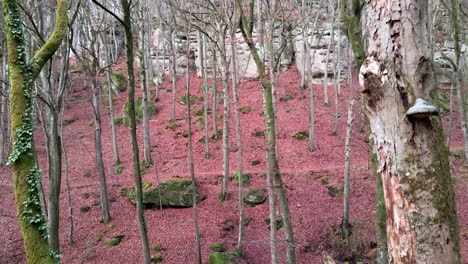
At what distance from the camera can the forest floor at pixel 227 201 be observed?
927 cm

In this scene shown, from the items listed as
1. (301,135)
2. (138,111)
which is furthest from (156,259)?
(138,111)

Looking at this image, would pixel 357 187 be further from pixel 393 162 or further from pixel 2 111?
pixel 2 111

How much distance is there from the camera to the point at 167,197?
449 inches

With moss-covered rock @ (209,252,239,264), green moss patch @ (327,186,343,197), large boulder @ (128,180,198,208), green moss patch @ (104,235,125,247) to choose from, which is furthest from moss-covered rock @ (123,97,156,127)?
moss-covered rock @ (209,252,239,264)

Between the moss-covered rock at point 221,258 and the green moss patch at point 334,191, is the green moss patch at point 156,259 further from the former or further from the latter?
the green moss patch at point 334,191

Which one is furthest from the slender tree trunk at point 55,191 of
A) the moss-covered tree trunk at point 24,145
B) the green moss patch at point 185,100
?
the green moss patch at point 185,100

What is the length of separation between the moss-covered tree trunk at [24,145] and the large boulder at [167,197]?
7.07 m

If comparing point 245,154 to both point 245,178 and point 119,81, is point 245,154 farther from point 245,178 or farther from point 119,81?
point 119,81

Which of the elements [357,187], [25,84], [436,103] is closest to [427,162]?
[436,103]

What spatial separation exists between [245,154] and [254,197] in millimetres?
4041

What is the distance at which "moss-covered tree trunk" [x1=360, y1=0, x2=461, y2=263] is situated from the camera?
1498 millimetres

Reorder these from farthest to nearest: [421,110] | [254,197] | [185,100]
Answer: [185,100], [254,197], [421,110]

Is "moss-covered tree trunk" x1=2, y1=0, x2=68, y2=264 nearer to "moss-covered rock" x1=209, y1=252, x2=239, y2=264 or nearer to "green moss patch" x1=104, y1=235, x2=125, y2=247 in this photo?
"moss-covered rock" x1=209, y1=252, x2=239, y2=264

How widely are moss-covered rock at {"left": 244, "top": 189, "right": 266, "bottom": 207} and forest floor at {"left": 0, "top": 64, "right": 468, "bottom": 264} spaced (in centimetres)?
28
